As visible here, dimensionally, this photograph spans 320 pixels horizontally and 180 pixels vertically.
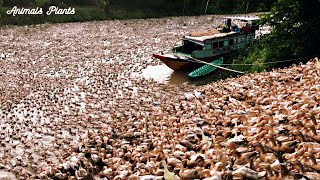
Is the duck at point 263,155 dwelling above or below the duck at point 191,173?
above

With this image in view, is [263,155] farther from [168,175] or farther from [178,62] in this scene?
[178,62]

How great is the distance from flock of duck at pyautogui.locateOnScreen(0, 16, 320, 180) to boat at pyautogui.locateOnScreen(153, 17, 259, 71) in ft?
7.86

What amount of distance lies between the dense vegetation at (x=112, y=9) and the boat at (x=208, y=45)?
21828 mm

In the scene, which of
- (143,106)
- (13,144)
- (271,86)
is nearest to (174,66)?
(143,106)

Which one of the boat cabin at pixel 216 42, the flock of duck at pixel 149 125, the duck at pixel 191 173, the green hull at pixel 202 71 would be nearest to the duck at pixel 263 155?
the flock of duck at pixel 149 125

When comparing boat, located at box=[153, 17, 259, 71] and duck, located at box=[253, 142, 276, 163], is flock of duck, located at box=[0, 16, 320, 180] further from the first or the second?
boat, located at box=[153, 17, 259, 71]

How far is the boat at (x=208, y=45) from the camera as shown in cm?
2238

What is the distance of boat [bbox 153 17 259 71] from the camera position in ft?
73.4

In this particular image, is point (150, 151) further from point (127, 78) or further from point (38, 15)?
point (38, 15)

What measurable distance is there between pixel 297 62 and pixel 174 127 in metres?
8.99

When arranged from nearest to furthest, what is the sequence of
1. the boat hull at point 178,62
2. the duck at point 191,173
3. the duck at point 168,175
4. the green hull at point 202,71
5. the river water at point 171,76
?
the duck at point 191,173 → the duck at point 168,175 → the river water at point 171,76 → the green hull at point 202,71 → the boat hull at point 178,62

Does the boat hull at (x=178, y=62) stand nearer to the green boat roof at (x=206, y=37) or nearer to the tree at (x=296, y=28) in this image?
the green boat roof at (x=206, y=37)

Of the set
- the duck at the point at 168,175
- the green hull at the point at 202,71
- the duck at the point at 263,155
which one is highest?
the duck at the point at 263,155

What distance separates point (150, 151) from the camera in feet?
32.3
